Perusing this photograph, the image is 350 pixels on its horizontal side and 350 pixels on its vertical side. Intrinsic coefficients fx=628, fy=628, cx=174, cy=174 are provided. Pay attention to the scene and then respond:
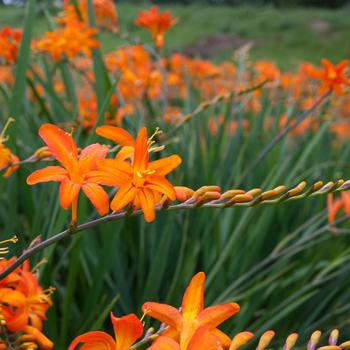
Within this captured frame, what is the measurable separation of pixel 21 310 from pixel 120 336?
19cm

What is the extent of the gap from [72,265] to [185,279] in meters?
0.42

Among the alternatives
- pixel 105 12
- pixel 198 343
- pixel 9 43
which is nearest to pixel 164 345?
pixel 198 343

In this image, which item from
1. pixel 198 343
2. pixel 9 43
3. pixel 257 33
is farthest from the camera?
pixel 257 33

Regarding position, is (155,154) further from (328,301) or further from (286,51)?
(286,51)

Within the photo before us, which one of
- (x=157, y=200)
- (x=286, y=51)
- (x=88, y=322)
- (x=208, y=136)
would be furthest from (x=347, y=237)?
(x=286, y=51)

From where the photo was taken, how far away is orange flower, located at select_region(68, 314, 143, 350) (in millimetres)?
655

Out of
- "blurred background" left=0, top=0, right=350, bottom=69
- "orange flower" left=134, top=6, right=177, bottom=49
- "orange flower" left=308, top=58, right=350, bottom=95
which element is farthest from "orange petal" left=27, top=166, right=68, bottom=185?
"blurred background" left=0, top=0, right=350, bottom=69

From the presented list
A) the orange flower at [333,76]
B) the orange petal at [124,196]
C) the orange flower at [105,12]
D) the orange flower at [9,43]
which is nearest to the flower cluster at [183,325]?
the orange petal at [124,196]

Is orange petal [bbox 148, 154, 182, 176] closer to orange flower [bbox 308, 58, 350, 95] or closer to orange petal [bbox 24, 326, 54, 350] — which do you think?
orange petal [bbox 24, 326, 54, 350]

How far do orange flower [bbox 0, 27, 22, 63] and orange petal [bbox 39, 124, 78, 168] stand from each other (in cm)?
105

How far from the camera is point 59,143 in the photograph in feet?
2.43

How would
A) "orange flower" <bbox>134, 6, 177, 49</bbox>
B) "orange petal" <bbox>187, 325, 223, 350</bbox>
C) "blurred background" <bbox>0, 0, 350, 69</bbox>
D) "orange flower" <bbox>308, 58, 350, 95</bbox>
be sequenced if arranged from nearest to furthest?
"orange petal" <bbox>187, 325, 223, 350</bbox>, "orange flower" <bbox>308, 58, 350, 95</bbox>, "orange flower" <bbox>134, 6, 177, 49</bbox>, "blurred background" <bbox>0, 0, 350, 69</bbox>

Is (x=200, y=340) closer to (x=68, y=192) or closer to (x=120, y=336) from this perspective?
(x=120, y=336)

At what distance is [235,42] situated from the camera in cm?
1280
